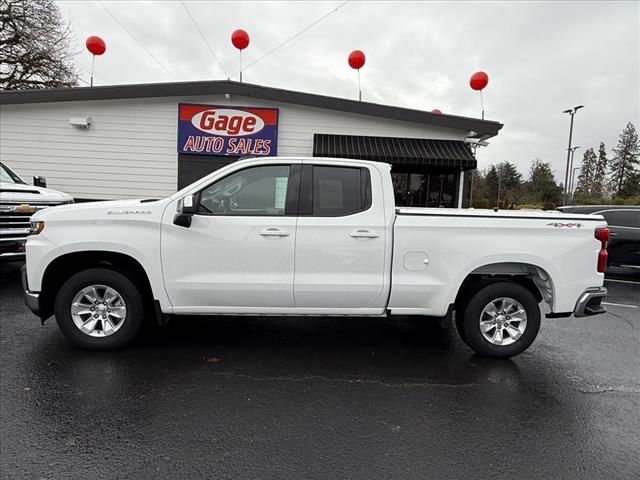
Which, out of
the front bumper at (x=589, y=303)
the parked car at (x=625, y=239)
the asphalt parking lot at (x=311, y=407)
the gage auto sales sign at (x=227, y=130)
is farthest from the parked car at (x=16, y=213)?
the parked car at (x=625, y=239)

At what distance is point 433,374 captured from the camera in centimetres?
409

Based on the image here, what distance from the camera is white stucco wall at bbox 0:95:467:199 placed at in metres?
11.8

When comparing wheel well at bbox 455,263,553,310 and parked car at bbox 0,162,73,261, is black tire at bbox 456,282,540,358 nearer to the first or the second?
wheel well at bbox 455,263,553,310

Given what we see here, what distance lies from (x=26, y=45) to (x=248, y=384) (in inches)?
1038

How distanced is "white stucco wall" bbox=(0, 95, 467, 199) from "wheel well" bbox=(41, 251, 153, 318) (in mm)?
7987

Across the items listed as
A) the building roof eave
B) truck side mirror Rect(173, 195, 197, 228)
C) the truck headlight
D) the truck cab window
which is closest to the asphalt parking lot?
the truck headlight

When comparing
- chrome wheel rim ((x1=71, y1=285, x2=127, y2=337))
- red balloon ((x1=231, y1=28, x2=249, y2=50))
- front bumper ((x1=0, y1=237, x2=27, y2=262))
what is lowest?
chrome wheel rim ((x1=71, y1=285, x2=127, y2=337))

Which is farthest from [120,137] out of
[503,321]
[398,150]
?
[503,321]

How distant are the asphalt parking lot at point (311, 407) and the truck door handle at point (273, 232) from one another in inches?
48.8

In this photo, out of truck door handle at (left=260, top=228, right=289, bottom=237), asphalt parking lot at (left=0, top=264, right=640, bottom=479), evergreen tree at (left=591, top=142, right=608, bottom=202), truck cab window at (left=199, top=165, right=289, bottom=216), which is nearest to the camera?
asphalt parking lot at (left=0, top=264, right=640, bottom=479)

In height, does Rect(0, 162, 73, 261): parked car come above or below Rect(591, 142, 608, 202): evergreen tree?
below

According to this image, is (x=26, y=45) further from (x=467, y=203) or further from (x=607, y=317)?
(x=607, y=317)

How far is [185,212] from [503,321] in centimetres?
335

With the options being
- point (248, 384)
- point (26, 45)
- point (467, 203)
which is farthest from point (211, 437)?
point (26, 45)
